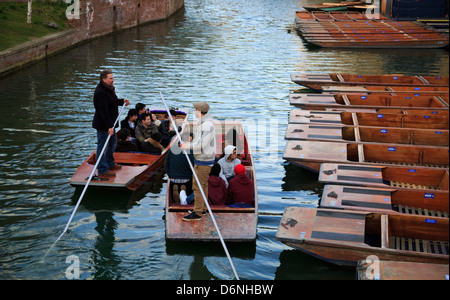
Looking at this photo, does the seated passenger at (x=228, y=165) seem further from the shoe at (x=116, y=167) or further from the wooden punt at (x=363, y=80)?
the wooden punt at (x=363, y=80)

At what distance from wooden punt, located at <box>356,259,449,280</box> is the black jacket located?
505cm

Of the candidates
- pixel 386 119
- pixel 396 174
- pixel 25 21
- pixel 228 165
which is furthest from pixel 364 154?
pixel 25 21

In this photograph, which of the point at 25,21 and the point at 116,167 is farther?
the point at 25,21

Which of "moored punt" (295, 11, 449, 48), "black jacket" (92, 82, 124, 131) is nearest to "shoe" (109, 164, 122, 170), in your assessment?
"black jacket" (92, 82, 124, 131)

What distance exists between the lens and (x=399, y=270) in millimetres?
6504

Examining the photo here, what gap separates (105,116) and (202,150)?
8.25 feet

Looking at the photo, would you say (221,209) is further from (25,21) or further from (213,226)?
(25,21)

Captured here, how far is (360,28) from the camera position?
29094 millimetres

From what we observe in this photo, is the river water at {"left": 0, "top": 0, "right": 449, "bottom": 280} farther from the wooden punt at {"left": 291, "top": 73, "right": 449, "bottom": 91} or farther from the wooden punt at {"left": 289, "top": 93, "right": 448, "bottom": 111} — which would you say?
the wooden punt at {"left": 291, "top": 73, "right": 449, "bottom": 91}

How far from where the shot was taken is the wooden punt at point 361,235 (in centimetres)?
715

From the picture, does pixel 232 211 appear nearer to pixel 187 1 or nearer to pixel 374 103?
pixel 374 103

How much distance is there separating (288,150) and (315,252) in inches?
150

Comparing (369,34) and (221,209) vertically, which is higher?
(369,34)

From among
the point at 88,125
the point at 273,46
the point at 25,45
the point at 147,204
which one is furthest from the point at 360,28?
the point at 147,204
